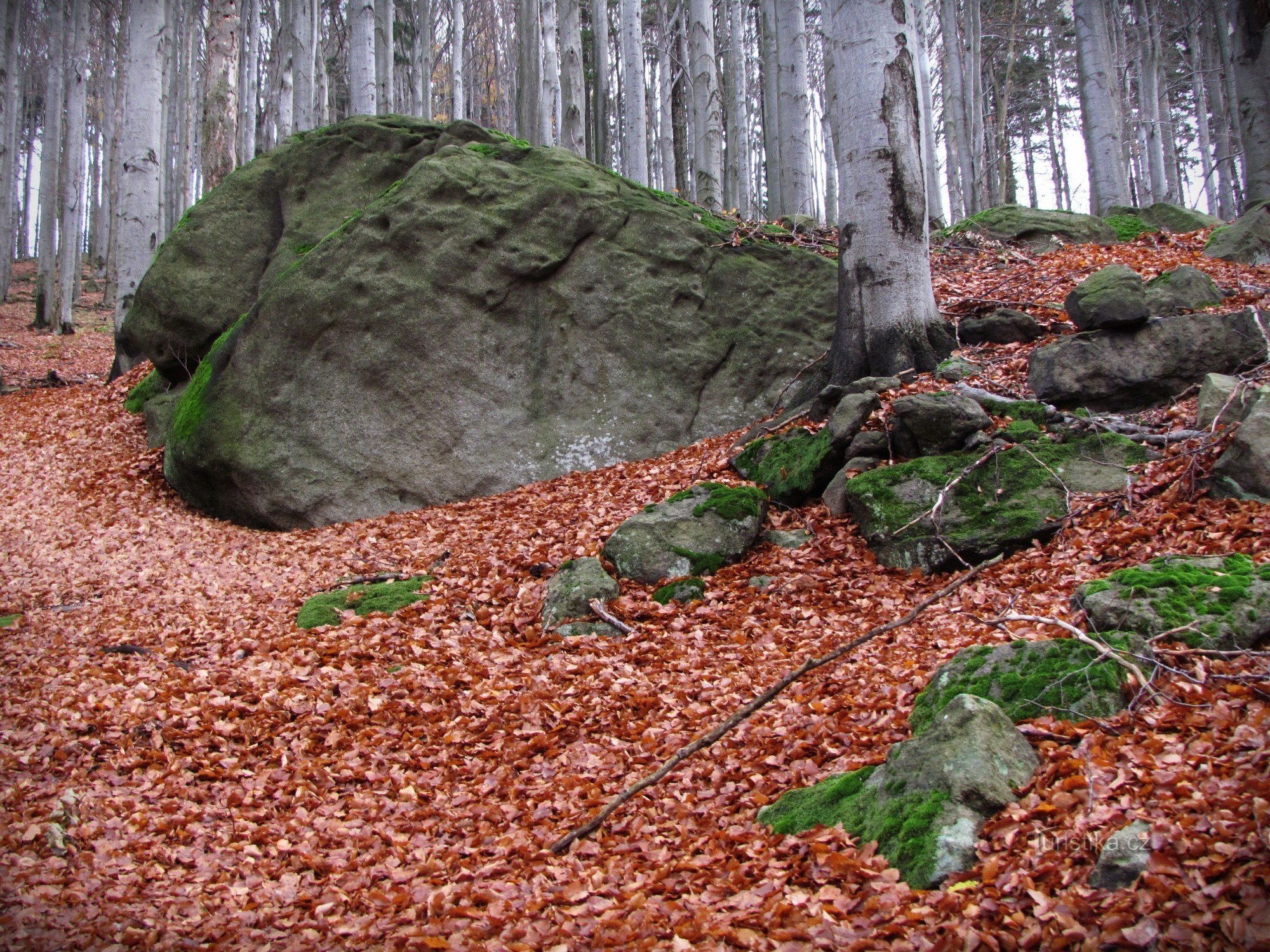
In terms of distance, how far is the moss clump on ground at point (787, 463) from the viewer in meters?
6.54

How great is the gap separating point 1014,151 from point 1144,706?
40.4 metres

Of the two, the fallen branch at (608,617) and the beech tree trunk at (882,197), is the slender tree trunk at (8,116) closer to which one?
the beech tree trunk at (882,197)

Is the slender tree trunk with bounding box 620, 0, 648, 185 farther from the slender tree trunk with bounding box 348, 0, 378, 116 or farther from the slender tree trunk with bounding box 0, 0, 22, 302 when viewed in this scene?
the slender tree trunk with bounding box 0, 0, 22, 302

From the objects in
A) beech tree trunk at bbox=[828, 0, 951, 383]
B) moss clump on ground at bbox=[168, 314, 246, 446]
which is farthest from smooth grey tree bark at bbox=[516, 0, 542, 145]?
beech tree trunk at bbox=[828, 0, 951, 383]

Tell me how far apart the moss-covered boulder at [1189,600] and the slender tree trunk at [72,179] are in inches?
826

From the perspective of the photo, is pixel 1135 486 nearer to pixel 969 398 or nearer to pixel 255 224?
pixel 969 398

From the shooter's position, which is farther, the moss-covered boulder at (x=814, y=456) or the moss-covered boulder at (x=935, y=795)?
the moss-covered boulder at (x=814, y=456)

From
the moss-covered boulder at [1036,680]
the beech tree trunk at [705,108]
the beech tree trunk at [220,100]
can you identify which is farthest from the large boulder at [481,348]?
the beech tree trunk at [705,108]

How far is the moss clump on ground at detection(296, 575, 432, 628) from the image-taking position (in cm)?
589

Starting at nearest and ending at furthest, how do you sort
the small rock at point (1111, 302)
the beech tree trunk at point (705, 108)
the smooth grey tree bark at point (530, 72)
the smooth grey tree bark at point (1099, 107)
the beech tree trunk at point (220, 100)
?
the small rock at point (1111, 302) → the beech tree trunk at point (220, 100) → the smooth grey tree bark at point (1099, 107) → the beech tree trunk at point (705, 108) → the smooth grey tree bark at point (530, 72)

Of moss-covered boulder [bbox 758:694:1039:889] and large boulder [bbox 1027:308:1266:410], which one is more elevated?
large boulder [bbox 1027:308:1266:410]

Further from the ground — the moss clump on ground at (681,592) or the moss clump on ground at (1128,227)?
the moss clump on ground at (1128,227)

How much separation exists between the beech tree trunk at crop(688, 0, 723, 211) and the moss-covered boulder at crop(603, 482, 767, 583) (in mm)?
9850

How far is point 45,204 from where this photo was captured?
18719 millimetres
